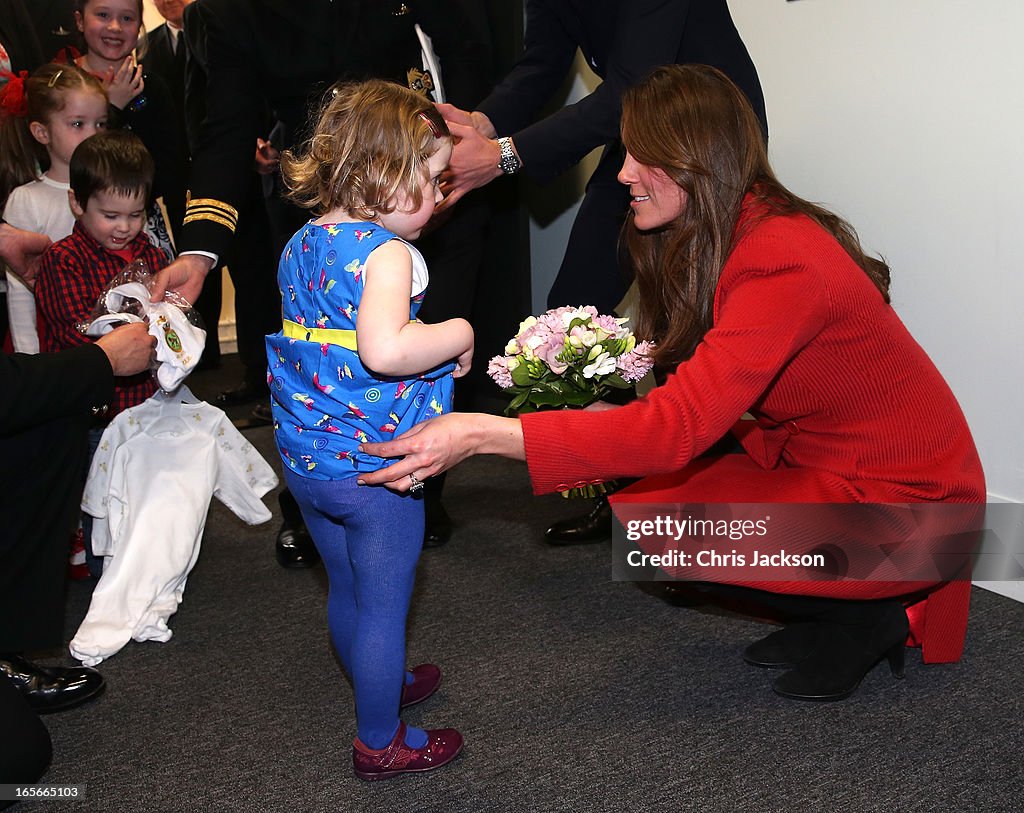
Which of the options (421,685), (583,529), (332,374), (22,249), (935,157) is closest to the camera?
(332,374)

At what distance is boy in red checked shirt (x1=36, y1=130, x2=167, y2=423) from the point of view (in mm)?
2826

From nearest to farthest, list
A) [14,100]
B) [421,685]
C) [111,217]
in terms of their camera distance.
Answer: [421,685]
[111,217]
[14,100]

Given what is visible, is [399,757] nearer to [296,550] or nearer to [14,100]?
[296,550]

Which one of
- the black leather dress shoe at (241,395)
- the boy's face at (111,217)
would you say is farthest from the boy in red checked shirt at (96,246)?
the black leather dress shoe at (241,395)

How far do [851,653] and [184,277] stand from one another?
6.43ft

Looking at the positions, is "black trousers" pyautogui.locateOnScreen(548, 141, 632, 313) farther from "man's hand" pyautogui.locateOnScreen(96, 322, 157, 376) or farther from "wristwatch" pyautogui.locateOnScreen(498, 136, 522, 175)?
"man's hand" pyautogui.locateOnScreen(96, 322, 157, 376)

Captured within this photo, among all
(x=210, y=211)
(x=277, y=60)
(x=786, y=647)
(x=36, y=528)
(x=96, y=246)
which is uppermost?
(x=277, y=60)

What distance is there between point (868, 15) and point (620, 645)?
188cm

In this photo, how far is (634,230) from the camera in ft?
7.89

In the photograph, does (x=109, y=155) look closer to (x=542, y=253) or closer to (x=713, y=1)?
(x=713, y=1)

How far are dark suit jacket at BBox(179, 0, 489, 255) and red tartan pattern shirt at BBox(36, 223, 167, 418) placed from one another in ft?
0.85

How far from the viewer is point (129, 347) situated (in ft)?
7.98

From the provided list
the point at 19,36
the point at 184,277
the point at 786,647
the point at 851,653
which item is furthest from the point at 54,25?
the point at 851,653

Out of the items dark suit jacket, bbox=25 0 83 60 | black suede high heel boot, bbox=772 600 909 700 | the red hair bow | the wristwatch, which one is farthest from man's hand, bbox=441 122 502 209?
dark suit jacket, bbox=25 0 83 60
